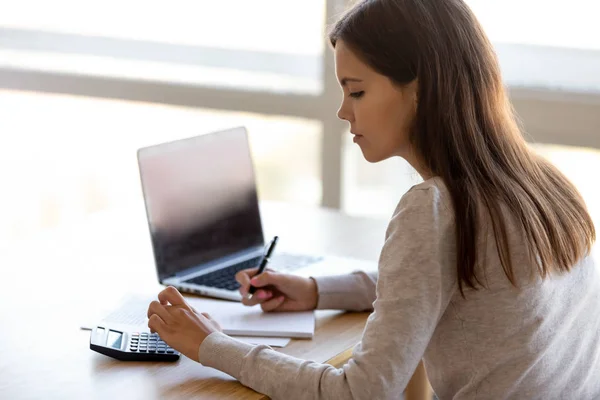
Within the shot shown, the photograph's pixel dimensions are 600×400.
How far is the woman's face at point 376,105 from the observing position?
1410 mm

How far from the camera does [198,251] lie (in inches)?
77.1

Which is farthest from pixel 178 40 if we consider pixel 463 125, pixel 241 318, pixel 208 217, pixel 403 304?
pixel 403 304

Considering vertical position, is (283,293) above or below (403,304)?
below

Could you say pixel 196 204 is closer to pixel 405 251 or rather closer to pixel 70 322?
pixel 70 322

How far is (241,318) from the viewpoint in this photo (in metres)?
1.72

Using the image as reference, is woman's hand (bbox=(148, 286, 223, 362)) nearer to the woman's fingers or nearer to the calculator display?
the calculator display

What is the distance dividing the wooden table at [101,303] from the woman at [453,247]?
97 millimetres

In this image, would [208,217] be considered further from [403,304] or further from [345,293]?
[403,304]

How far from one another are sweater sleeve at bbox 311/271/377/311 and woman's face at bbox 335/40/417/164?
366mm

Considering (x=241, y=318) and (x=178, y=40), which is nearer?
(x=241, y=318)

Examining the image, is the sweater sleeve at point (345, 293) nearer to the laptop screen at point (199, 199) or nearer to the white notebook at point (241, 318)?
the white notebook at point (241, 318)

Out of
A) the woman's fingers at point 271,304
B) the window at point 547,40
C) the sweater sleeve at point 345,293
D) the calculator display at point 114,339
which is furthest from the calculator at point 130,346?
the window at point 547,40

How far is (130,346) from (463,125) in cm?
64

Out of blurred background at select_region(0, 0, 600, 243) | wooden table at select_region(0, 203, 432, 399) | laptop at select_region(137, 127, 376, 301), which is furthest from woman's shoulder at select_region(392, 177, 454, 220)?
blurred background at select_region(0, 0, 600, 243)
